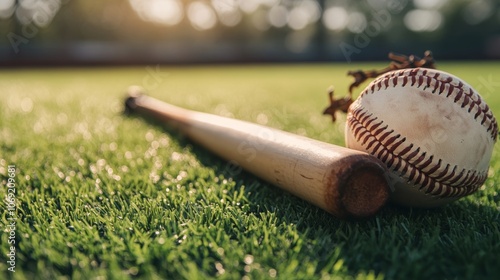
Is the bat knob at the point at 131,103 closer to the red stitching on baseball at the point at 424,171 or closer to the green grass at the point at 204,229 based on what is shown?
the green grass at the point at 204,229

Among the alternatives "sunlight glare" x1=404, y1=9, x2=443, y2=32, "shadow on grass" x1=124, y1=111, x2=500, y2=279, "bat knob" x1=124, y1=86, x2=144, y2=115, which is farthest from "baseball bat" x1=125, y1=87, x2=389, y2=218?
"sunlight glare" x1=404, y1=9, x2=443, y2=32

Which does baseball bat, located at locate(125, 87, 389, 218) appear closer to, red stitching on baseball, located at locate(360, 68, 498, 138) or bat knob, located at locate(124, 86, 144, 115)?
red stitching on baseball, located at locate(360, 68, 498, 138)

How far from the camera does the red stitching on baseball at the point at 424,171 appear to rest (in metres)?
1.87

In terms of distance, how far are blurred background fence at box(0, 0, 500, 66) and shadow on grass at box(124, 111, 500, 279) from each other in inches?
793

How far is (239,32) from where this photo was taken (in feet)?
137

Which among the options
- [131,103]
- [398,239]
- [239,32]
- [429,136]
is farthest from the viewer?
[239,32]

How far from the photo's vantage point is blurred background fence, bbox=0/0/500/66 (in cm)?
2389

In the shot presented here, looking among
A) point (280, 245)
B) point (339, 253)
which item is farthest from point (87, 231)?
point (339, 253)

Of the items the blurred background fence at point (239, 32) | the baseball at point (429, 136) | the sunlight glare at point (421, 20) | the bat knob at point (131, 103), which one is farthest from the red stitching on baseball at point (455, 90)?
the sunlight glare at point (421, 20)

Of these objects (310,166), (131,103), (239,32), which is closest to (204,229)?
(310,166)

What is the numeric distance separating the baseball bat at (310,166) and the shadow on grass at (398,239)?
98mm

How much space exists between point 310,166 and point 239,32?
4106 cm

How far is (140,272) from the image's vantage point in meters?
1.53

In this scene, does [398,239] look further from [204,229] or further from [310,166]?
[204,229]
